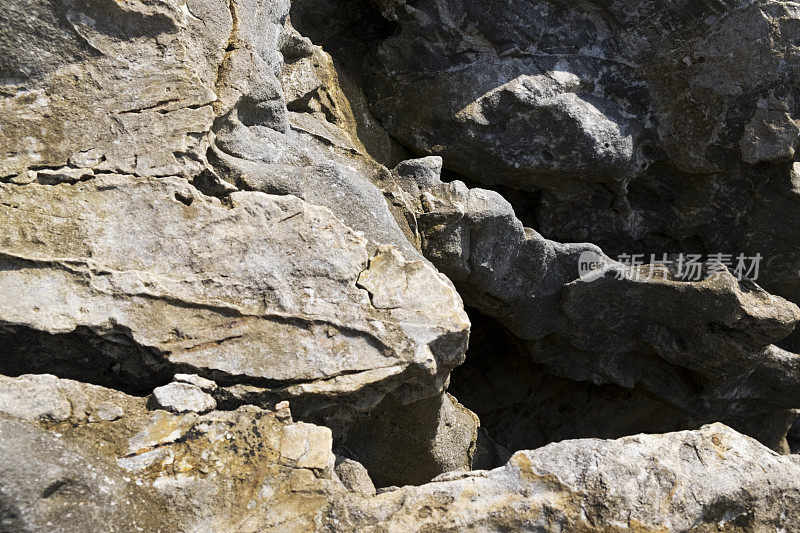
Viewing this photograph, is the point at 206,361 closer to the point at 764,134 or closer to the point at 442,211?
the point at 442,211

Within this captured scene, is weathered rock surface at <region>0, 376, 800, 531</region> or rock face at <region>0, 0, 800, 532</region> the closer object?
weathered rock surface at <region>0, 376, 800, 531</region>

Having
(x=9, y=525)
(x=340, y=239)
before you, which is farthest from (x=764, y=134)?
(x=9, y=525)

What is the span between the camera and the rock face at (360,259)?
6.51 feet

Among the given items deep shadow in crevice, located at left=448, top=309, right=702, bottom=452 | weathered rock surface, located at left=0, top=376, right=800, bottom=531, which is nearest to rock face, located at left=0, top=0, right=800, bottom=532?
weathered rock surface, located at left=0, top=376, right=800, bottom=531

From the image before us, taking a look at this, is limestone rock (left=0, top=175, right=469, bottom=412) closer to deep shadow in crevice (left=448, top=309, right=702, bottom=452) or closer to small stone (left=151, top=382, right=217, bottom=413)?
small stone (left=151, top=382, right=217, bottom=413)

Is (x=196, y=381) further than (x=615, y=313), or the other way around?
(x=615, y=313)

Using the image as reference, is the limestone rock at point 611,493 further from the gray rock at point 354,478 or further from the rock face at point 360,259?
the gray rock at point 354,478

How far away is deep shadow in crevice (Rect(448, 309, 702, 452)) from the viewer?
458 cm

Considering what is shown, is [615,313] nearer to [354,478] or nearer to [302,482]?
[354,478]

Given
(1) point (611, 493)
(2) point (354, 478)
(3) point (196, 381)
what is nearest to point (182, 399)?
(3) point (196, 381)

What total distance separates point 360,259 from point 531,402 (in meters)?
2.67

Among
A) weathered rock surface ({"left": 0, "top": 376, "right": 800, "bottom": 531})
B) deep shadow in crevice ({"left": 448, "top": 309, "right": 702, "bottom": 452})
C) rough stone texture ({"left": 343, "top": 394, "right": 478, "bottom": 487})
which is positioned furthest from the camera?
deep shadow in crevice ({"left": 448, "top": 309, "right": 702, "bottom": 452})

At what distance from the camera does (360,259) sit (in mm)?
2402

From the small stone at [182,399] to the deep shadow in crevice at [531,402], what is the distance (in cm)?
269
